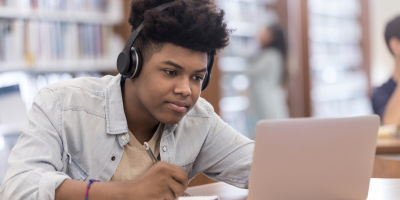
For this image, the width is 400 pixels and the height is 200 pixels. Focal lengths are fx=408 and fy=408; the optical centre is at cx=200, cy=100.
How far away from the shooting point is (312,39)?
4.45 meters

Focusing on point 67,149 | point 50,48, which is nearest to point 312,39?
point 50,48

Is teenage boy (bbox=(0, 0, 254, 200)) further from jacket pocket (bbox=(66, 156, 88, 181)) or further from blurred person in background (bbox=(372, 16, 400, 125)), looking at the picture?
blurred person in background (bbox=(372, 16, 400, 125))

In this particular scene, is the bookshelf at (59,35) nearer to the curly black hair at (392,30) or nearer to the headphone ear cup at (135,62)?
the headphone ear cup at (135,62)

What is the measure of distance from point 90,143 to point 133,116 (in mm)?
158

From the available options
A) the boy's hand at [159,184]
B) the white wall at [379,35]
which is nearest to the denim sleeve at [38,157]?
the boy's hand at [159,184]

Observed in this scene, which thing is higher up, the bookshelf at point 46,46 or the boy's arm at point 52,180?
the bookshelf at point 46,46

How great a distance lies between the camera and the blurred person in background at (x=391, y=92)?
250 centimetres

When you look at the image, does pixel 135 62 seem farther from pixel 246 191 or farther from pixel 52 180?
Answer: pixel 246 191

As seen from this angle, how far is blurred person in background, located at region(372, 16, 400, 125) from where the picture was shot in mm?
2502

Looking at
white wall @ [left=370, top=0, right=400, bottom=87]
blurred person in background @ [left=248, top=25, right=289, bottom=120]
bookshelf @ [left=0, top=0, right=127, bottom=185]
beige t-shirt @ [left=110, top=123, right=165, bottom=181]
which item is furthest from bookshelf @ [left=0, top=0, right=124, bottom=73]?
white wall @ [left=370, top=0, right=400, bottom=87]

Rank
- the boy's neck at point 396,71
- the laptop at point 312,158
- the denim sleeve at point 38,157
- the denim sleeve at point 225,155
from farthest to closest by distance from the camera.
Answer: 1. the boy's neck at point 396,71
2. the denim sleeve at point 225,155
3. the denim sleeve at point 38,157
4. the laptop at point 312,158

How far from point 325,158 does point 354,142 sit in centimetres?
8

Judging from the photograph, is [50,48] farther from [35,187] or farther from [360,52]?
[360,52]

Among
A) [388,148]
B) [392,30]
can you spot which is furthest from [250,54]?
[388,148]
